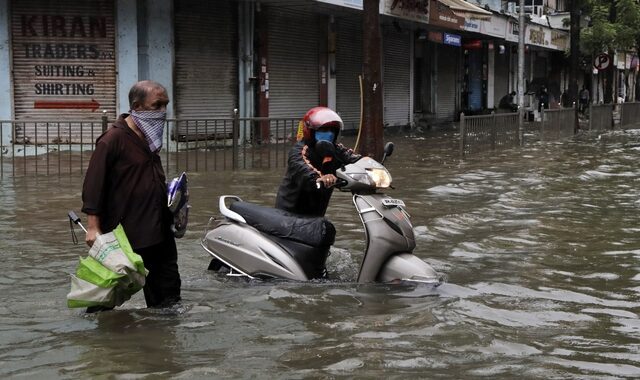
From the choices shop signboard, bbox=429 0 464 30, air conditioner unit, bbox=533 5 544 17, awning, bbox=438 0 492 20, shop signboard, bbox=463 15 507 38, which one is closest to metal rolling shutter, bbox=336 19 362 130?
shop signboard, bbox=429 0 464 30

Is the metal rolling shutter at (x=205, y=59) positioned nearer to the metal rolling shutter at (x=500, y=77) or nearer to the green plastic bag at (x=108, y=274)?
the green plastic bag at (x=108, y=274)

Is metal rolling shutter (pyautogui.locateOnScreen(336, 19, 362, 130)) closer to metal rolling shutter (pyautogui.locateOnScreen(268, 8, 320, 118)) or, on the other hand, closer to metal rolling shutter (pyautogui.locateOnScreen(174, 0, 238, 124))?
metal rolling shutter (pyautogui.locateOnScreen(268, 8, 320, 118))

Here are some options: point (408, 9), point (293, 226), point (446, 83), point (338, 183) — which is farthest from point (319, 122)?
point (446, 83)

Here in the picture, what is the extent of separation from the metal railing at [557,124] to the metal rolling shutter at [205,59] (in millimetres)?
8476

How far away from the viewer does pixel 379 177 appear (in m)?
5.71

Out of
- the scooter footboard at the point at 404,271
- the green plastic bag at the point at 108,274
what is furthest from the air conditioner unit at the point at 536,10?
the green plastic bag at the point at 108,274

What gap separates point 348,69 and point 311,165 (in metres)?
18.1

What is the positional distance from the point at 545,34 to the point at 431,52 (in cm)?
751

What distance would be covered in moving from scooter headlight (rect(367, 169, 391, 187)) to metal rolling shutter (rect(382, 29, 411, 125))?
20.3 metres

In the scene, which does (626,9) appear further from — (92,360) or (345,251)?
(92,360)

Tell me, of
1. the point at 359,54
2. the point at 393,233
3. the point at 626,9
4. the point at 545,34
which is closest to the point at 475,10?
the point at 359,54

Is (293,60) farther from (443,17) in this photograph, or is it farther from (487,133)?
(443,17)

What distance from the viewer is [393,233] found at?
568 cm

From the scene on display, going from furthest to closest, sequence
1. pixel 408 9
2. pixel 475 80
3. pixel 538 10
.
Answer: pixel 538 10, pixel 475 80, pixel 408 9
